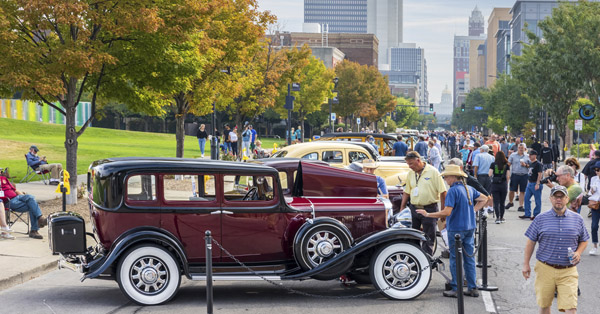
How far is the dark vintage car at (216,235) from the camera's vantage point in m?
9.52

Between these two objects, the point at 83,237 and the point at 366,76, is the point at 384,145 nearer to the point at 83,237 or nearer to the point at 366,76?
the point at 83,237

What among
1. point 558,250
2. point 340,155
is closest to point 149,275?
point 558,250

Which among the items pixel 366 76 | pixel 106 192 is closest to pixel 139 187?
pixel 106 192

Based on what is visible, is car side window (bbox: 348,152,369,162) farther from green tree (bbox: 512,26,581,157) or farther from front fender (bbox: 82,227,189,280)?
green tree (bbox: 512,26,581,157)

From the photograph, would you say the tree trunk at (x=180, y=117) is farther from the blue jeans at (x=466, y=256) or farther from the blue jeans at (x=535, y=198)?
the blue jeans at (x=466, y=256)

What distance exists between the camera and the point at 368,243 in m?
9.70

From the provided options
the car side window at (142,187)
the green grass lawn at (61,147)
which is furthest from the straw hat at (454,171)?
the green grass lawn at (61,147)

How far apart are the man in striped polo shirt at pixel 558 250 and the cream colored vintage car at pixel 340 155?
1044cm

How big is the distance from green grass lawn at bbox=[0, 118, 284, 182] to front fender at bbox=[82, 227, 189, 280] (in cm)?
1533

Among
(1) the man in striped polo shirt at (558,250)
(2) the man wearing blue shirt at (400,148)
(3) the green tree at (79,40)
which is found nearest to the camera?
(1) the man in striped polo shirt at (558,250)

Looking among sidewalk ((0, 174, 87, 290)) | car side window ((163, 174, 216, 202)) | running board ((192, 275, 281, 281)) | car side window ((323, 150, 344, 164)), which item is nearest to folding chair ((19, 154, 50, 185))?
sidewalk ((0, 174, 87, 290))

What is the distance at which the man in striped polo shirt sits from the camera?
24.3ft

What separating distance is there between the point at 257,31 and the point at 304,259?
20486mm

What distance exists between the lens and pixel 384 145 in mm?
31203
